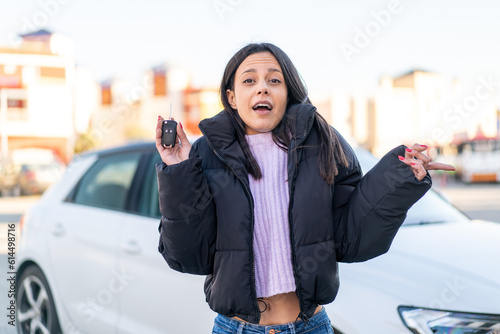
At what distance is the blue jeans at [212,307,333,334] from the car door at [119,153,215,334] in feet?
2.42

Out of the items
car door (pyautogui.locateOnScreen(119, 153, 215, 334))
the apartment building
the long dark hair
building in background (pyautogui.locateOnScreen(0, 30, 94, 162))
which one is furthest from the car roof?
building in background (pyautogui.locateOnScreen(0, 30, 94, 162))

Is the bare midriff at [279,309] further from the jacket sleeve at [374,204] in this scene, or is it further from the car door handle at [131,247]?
the car door handle at [131,247]

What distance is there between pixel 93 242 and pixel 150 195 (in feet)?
1.54

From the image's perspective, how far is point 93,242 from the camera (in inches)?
130

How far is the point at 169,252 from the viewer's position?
1.79m

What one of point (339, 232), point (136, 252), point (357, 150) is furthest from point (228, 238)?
Answer: point (357, 150)

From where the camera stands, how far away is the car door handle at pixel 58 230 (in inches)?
142

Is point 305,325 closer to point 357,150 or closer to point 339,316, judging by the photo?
point 339,316

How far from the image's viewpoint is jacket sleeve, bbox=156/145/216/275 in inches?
67.6

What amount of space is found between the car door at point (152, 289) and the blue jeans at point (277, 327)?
739 millimetres

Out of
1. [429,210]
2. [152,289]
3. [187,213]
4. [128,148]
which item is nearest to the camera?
[187,213]

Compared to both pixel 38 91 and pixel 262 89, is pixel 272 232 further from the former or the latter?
pixel 38 91

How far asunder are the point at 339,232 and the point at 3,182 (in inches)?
890

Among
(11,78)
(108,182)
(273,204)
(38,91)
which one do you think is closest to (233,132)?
(273,204)
